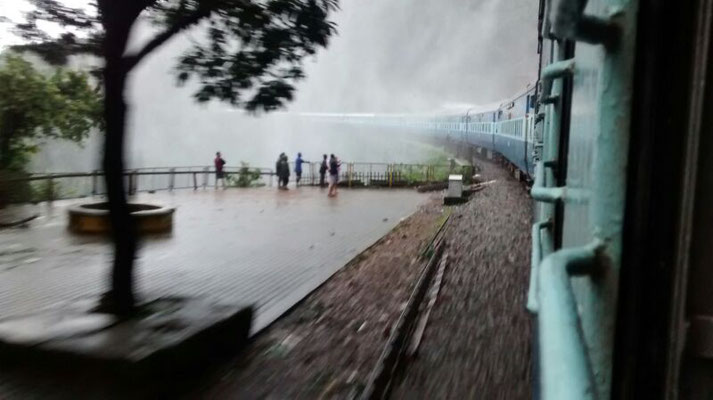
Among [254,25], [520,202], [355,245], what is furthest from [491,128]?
[254,25]

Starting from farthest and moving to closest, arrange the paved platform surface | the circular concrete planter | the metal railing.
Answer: the metal railing → the circular concrete planter → the paved platform surface

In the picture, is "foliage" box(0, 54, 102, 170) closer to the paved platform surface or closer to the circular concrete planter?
the paved platform surface

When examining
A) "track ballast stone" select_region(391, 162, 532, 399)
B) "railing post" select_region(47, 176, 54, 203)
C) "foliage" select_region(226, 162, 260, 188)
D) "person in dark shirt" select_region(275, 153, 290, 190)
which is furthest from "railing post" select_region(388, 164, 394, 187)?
"track ballast stone" select_region(391, 162, 532, 399)

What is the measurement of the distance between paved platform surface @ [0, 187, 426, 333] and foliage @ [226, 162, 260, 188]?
23.4ft

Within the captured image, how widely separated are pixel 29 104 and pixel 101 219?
7.14m

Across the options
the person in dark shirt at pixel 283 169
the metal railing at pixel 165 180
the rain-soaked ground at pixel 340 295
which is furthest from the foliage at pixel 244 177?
the rain-soaked ground at pixel 340 295

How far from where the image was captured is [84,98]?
15.9 metres

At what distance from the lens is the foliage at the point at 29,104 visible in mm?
15484

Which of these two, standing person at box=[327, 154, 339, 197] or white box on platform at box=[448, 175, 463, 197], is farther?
standing person at box=[327, 154, 339, 197]

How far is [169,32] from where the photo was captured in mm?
5090

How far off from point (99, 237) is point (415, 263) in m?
6.11

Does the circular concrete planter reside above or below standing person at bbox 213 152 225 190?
below

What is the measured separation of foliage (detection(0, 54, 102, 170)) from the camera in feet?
50.8

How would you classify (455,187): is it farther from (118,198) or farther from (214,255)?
(118,198)
